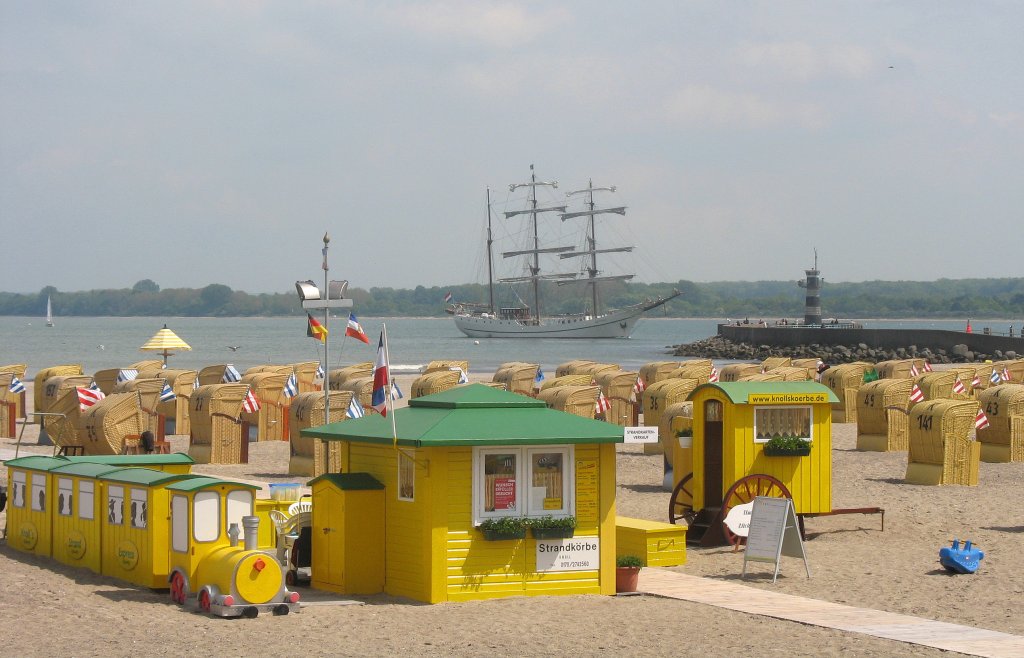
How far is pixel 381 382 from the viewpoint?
1370 centimetres

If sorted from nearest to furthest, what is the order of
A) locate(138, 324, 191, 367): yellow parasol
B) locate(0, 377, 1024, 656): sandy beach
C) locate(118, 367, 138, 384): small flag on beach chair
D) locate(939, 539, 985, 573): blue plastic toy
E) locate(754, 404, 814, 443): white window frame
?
locate(0, 377, 1024, 656): sandy beach, locate(939, 539, 985, 573): blue plastic toy, locate(754, 404, 814, 443): white window frame, locate(118, 367, 138, 384): small flag on beach chair, locate(138, 324, 191, 367): yellow parasol

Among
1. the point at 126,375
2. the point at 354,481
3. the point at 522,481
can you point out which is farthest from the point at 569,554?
the point at 126,375

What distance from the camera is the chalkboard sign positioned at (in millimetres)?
14195

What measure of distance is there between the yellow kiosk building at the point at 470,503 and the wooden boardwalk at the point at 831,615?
3.24 ft

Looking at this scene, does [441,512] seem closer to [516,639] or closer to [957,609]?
[516,639]

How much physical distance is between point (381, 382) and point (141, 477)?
2436 millimetres

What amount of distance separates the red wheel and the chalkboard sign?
569 centimetres

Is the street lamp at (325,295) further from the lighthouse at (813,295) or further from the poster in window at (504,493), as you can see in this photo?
the lighthouse at (813,295)

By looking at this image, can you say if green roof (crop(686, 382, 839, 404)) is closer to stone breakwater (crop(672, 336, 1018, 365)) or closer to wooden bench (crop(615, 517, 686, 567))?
wooden bench (crop(615, 517, 686, 567))

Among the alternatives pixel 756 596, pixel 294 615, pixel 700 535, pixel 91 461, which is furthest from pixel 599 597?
pixel 91 461

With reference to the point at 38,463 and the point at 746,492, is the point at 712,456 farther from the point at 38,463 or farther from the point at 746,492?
the point at 38,463

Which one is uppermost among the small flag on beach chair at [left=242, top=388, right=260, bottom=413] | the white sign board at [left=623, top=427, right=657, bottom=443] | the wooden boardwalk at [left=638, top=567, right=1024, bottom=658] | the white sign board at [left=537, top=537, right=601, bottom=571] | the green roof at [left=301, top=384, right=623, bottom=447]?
the green roof at [left=301, top=384, right=623, bottom=447]

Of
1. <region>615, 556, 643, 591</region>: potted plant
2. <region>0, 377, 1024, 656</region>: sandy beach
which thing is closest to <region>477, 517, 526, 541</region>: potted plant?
<region>0, 377, 1024, 656</region>: sandy beach

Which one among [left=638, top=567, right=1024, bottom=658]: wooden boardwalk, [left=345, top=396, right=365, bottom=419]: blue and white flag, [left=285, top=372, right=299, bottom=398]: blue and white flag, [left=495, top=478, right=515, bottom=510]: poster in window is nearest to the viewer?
[left=638, top=567, right=1024, bottom=658]: wooden boardwalk
